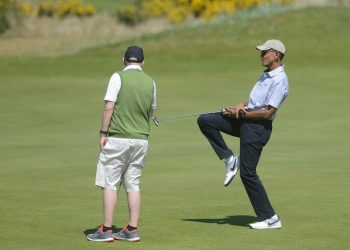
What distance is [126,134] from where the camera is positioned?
11602 millimetres

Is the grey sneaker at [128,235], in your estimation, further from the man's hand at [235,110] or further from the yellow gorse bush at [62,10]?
the yellow gorse bush at [62,10]

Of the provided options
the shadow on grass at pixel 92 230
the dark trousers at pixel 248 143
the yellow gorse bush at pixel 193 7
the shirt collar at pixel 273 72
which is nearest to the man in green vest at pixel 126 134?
the shadow on grass at pixel 92 230

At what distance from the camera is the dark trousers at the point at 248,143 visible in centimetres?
1245

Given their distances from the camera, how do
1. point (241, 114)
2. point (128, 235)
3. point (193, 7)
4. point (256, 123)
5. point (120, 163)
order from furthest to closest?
1. point (193, 7)
2. point (256, 123)
3. point (241, 114)
4. point (128, 235)
5. point (120, 163)

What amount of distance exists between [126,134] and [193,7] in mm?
60547

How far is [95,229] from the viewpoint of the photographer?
41.2 ft

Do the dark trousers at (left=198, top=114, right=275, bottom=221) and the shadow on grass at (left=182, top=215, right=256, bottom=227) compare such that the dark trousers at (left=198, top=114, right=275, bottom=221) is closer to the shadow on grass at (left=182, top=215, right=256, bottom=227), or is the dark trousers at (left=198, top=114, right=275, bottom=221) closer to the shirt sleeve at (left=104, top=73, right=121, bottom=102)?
the shadow on grass at (left=182, top=215, right=256, bottom=227)

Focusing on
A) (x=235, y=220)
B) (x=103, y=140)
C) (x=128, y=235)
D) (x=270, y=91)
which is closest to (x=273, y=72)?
(x=270, y=91)

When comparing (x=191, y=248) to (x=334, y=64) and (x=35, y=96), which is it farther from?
(x=334, y=64)

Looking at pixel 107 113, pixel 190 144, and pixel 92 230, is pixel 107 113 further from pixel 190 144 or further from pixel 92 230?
pixel 190 144

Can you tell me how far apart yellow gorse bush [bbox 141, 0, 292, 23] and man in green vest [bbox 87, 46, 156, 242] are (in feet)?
173

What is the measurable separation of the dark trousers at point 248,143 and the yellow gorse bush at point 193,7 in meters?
51.8

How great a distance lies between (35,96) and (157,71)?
589 cm

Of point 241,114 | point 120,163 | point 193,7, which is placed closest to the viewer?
point 120,163
